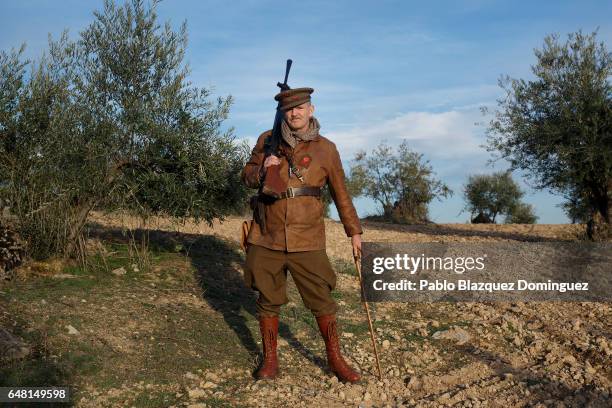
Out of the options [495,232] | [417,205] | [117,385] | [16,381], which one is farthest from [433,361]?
[417,205]

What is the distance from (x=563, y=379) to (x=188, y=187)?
507 cm

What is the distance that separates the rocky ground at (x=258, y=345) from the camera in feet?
17.1

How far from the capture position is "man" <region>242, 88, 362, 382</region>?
5.46m

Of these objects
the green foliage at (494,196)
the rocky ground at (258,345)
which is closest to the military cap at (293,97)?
the rocky ground at (258,345)

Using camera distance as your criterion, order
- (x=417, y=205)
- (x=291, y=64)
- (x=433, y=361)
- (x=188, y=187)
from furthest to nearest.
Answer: (x=417, y=205) → (x=188, y=187) → (x=433, y=361) → (x=291, y=64)

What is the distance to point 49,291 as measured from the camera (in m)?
6.93

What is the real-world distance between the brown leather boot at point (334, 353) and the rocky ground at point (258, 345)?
100 millimetres

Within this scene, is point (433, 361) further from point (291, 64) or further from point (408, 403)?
point (291, 64)

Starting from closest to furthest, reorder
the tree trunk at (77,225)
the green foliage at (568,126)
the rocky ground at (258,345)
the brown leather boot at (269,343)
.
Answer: the rocky ground at (258,345) < the brown leather boot at (269,343) < the tree trunk at (77,225) < the green foliage at (568,126)

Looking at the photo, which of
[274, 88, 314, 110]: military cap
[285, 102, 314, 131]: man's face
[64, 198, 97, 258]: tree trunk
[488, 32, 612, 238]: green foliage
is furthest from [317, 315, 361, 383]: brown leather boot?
[488, 32, 612, 238]: green foliage

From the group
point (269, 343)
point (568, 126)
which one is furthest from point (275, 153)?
point (568, 126)

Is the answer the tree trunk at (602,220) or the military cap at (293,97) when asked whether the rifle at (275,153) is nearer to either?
the military cap at (293,97)

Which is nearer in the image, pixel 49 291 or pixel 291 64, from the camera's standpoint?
pixel 291 64

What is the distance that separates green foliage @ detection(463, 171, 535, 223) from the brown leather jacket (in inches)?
1021
